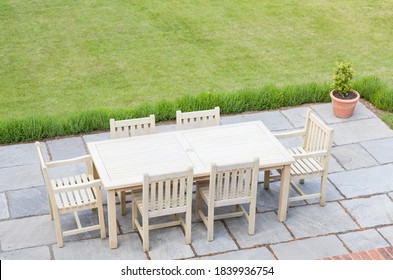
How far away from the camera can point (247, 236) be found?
7.91 meters

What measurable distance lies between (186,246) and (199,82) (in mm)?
5153

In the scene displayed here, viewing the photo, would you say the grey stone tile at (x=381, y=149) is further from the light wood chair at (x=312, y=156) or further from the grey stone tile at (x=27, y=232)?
the grey stone tile at (x=27, y=232)

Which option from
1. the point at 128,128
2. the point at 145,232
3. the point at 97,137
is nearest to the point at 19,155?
the point at 97,137

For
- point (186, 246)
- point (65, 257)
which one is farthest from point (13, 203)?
point (186, 246)

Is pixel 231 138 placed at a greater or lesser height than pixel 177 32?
greater

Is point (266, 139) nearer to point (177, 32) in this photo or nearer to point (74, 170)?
point (74, 170)

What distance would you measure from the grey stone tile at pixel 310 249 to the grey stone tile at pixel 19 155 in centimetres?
363

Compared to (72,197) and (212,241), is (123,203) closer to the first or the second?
(72,197)

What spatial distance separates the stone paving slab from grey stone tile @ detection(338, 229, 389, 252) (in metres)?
0.07

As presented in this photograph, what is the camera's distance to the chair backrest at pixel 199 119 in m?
8.48

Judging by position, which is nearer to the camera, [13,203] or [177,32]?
[13,203]

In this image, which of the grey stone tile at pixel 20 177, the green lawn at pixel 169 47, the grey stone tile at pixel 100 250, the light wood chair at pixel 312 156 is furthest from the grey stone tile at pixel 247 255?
the green lawn at pixel 169 47

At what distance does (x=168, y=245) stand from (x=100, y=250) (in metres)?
0.74

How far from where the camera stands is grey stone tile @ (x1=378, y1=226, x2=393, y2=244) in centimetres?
794
